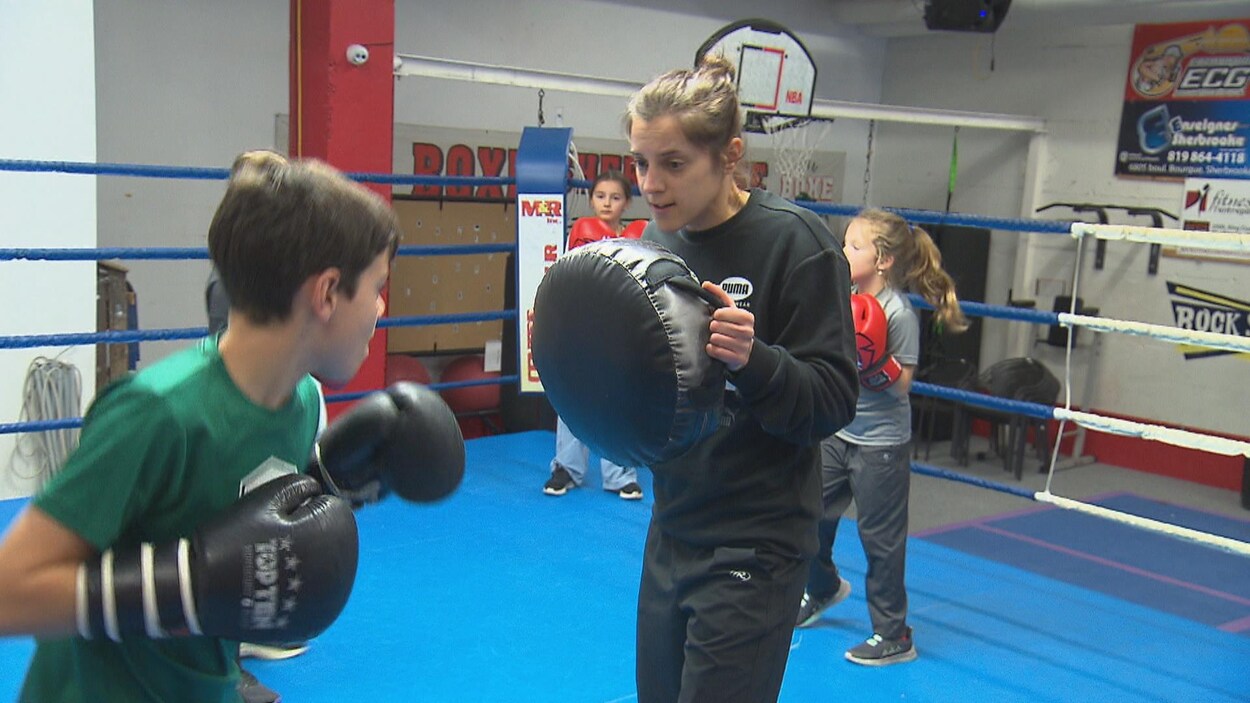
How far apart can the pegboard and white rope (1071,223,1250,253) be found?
12.3ft

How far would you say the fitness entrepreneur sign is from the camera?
Result: 6.36 meters

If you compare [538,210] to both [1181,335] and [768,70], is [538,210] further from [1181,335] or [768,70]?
[1181,335]

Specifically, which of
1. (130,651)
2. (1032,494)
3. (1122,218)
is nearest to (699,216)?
(130,651)

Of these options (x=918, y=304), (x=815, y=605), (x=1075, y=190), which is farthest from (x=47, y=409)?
(x=1075, y=190)

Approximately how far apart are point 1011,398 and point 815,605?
3758 mm

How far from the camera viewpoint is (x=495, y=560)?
3.47 m

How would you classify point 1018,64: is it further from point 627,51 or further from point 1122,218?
point 627,51

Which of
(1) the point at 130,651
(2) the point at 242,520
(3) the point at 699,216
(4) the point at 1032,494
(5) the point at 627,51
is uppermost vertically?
(5) the point at 627,51

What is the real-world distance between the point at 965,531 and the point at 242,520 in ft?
15.0

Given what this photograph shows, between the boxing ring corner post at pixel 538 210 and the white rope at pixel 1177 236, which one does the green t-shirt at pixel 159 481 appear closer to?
the white rope at pixel 1177 236

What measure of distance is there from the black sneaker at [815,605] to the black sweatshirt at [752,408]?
1.59 m

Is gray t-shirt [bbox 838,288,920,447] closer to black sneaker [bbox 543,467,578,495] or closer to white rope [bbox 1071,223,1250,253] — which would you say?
white rope [bbox 1071,223,1250,253]

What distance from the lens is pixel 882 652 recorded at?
115 inches

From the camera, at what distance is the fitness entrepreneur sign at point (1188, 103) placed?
6.36m
